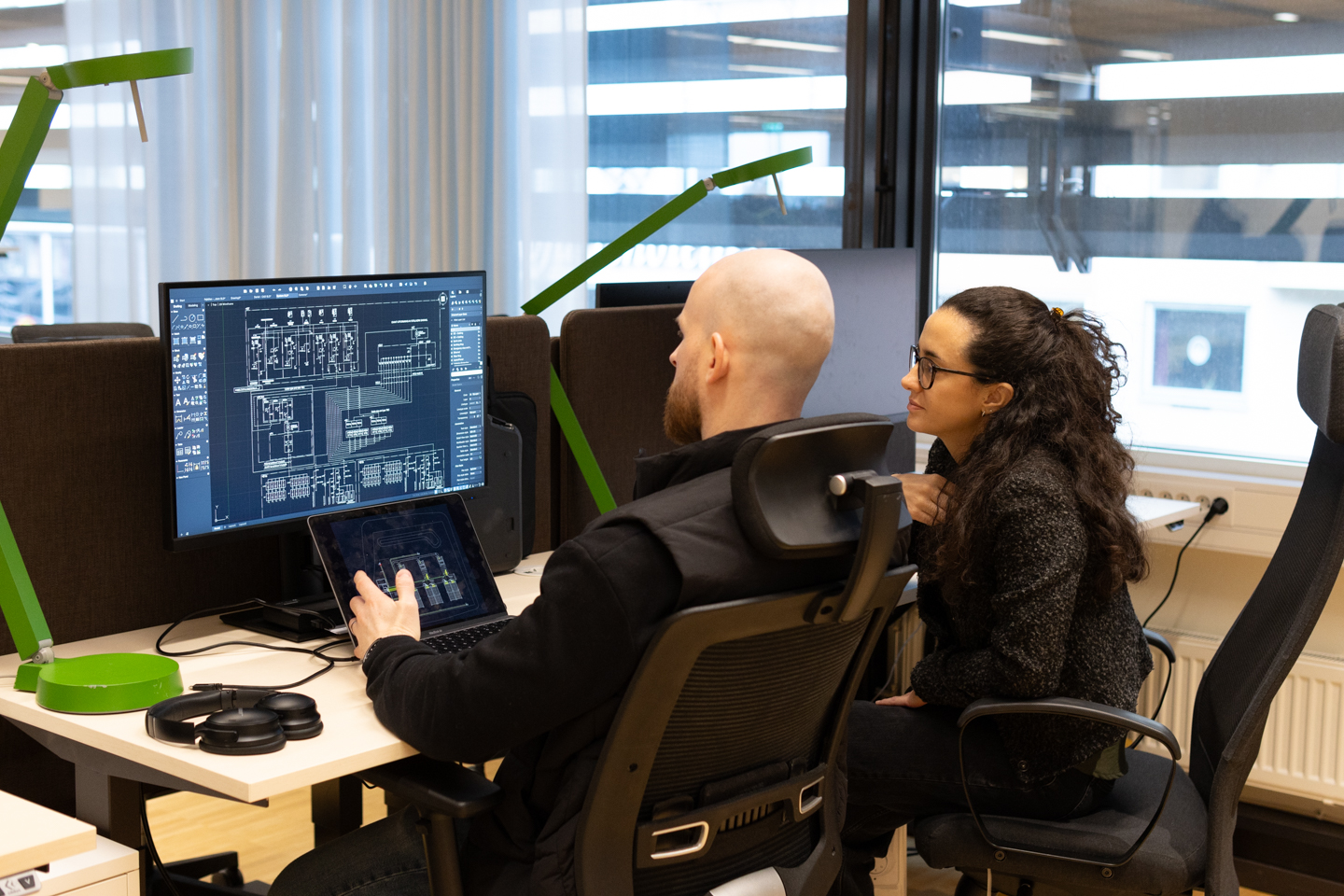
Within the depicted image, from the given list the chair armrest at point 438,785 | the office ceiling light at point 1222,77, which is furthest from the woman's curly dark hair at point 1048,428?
the office ceiling light at point 1222,77

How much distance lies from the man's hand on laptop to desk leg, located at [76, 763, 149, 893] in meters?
0.30

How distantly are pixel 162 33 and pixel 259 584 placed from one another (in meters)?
2.91

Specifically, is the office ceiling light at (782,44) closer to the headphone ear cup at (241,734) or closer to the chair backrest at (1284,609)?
the chair backrest at (1284,609)

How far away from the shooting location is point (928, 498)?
1.91 metres

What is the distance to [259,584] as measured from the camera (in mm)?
1934

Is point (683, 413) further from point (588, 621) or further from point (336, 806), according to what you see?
point (336, 806)

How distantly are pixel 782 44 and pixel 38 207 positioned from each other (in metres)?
2.60

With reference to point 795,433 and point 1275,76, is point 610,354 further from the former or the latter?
point 1275,76

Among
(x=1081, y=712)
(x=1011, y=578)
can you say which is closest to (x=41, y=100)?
(x=1011, y=578)

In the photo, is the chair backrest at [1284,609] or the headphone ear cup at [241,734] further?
the chair backrest at [1284,609]

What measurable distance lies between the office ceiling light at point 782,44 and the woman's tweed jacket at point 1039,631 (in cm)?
204

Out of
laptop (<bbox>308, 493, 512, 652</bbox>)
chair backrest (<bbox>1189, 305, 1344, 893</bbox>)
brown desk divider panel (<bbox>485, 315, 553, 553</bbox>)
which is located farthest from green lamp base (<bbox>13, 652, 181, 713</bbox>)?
chair backrest (<bbox>1189, 305, 1344, 893</bbox>)

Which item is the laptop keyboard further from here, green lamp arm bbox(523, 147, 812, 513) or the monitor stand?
green lamp arm bbox(523, 147, 812, 513)

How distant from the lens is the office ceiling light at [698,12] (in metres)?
3.48
